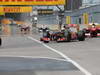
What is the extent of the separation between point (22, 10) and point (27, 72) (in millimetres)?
60821

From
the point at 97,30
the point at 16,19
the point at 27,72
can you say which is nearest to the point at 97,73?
the point at 27,72

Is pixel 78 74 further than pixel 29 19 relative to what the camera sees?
No

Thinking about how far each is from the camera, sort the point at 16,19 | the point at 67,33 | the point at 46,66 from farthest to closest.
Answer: the point at 16,19 → the point at 67,33 → the point at 46,66

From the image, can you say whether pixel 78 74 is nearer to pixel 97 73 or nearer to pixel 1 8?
pixel 97 73

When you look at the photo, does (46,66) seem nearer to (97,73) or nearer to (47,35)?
(97,73)

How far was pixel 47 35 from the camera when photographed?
33656 millimetres

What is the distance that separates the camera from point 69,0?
107 meters

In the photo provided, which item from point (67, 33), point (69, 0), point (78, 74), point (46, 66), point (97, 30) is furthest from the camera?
point (69, 0)

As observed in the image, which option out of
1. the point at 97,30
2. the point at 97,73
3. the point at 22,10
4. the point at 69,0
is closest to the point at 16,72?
the point at 97,73

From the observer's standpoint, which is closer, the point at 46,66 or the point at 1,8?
the point at 46,66

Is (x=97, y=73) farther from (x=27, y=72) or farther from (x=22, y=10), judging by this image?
(x=22, y=10)

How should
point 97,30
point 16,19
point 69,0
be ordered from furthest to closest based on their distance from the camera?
point 16,19 → point 69,0 → point 97,30

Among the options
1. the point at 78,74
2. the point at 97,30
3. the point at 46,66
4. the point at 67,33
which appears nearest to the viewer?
the point at 78,74

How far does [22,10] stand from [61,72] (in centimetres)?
6095
